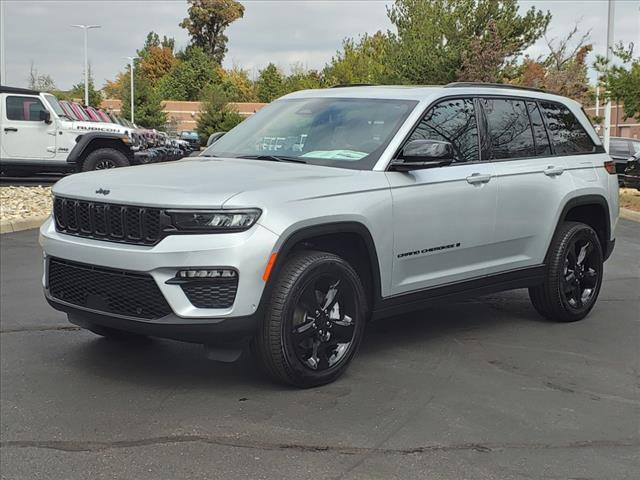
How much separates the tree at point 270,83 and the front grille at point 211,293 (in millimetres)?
66556

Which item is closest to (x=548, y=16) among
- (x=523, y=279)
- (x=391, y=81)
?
(x=391, y=81)

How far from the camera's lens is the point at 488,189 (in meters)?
5.64

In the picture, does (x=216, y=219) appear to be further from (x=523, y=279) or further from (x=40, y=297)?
(x=40, y=297)

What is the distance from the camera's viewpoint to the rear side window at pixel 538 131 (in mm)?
6340

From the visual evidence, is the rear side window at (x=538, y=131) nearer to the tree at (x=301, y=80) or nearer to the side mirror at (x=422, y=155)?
the side mirror at (x=422, y=155)

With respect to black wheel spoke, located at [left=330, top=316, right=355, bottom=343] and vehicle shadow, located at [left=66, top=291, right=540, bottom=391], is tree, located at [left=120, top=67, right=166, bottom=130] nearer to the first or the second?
vehicle shadow, located at [left=66, top=291, right=540, bottom=391]

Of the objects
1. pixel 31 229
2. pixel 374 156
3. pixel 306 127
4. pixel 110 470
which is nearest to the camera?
pixel 110 470

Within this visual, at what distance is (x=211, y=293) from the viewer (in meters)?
4.23

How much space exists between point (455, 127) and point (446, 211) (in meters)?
0.73

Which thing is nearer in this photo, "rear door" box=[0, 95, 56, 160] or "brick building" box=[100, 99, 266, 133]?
"rear door" box=[0, 95, 56, 160]

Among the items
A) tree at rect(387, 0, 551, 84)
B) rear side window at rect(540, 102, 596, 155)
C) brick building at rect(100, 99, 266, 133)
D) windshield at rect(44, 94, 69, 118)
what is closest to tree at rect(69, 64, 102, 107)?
brick building at rect(100, 99, 266, 133)

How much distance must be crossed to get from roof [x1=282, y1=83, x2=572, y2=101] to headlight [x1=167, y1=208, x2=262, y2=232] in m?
1.85

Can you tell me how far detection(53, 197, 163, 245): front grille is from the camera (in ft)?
14.0

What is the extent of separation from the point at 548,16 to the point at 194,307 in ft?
124
